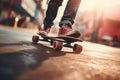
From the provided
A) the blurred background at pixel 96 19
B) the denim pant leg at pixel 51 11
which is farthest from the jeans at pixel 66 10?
the blurred background at pixel 96 19

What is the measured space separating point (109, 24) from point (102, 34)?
166cm

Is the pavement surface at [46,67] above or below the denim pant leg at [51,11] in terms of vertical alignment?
below

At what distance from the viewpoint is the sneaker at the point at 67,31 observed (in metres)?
2.26

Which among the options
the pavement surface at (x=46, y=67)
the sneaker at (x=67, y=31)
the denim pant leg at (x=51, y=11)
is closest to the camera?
the pavement surface at (x=46, y=67)

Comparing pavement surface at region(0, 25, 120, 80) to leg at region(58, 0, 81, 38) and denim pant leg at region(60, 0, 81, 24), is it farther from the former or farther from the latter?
denim pant leg at region(60, 0, 81, 24)

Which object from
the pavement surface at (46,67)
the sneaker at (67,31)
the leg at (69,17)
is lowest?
the pavement surface at (46,67)

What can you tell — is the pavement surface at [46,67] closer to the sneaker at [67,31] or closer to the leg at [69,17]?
the sneaker at [67,31]

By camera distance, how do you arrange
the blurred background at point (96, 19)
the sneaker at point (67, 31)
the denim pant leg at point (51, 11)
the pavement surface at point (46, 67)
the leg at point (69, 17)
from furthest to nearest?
the blurred background at point (96, 19) < the denim pant leg at point (51, 11) < the leg at point (69, 17) < the sneaker at point (67, 31) < the pavement surface at point (46, 67)

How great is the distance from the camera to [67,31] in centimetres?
236

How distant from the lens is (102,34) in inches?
1115

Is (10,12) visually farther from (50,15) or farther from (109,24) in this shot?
(50,15)

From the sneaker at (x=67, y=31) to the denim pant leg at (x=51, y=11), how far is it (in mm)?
299

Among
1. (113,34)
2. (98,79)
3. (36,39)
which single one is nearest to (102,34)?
(113,34)

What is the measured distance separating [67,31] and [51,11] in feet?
1.44
